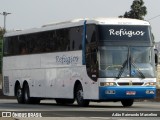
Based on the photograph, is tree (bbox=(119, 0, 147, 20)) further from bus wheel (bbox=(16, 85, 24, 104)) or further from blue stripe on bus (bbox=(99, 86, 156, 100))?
blue stripe on bus (bbox=(99, 86, 156, 100))

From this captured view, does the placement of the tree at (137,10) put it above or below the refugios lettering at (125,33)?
above

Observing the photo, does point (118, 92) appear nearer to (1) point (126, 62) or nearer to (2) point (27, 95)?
(1) point (126, 62)

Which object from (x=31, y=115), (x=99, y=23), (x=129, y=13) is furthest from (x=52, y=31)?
(x=129, y=13)

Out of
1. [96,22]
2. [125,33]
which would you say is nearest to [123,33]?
[125,33]

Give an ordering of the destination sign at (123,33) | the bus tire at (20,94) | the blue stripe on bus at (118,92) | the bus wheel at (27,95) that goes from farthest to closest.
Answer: the bus tire at (20,94)
the bus wheel at (27,95)
the destination sign at (123,33)
the blue stripe on bus at (118,92)

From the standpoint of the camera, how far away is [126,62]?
29156mm

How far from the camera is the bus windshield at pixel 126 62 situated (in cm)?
2889

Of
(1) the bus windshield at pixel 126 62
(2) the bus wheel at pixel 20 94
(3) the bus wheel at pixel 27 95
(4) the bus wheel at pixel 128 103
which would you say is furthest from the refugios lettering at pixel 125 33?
(2) the bus wheel at pixel 20 94

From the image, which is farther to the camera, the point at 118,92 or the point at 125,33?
the point at 125,33

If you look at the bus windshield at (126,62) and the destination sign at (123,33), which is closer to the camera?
the bus windshield at (126,62)

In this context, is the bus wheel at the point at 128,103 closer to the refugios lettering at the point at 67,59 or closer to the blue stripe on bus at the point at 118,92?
the blue stripe on bus at the point at 118,92

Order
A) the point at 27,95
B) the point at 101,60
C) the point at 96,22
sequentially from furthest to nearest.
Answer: the point at 27,95
the point at 96,22
the point at 101,60

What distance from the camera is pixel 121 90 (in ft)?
95.4

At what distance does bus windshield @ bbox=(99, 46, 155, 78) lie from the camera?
2889 cm
